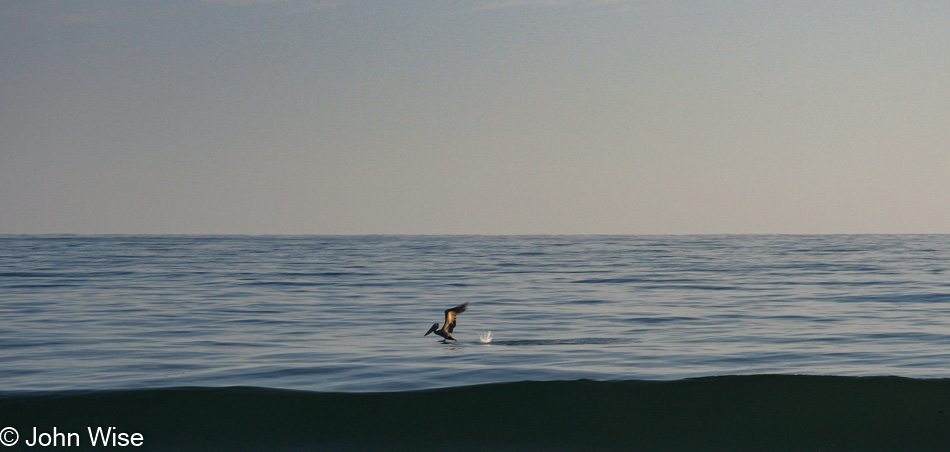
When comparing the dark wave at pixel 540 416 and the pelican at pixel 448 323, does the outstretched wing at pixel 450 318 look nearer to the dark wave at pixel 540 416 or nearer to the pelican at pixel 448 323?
the pelican at pixel 448 323

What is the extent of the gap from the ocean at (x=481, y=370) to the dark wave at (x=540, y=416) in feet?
0.08

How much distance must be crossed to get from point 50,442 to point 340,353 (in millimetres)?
6623

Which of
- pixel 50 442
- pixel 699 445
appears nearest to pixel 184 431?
pixel 50 442

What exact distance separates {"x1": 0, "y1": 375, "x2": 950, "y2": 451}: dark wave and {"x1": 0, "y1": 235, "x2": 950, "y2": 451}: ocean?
0.02 metres

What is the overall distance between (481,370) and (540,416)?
3.66m

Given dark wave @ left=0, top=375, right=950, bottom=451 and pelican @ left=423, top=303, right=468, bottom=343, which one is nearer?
dark wave @ left=0, top=375, right=950, bottom=451

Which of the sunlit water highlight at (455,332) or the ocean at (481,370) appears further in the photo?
the sunlit water highlight at (455,332)

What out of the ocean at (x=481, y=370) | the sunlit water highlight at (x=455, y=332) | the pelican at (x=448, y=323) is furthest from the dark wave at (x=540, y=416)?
the pelican at (x=448, y=323)

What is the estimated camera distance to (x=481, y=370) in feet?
41.7

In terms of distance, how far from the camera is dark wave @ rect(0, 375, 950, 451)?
851 centimetres

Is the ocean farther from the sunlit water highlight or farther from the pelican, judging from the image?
the pelican

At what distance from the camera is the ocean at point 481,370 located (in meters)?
8.69

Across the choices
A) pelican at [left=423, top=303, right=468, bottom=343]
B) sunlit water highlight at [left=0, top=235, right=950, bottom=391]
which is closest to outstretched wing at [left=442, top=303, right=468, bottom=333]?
pelican at [left=423, top=303, right=468, bottom=343]

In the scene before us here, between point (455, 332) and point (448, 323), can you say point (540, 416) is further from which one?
point (455, 332)
